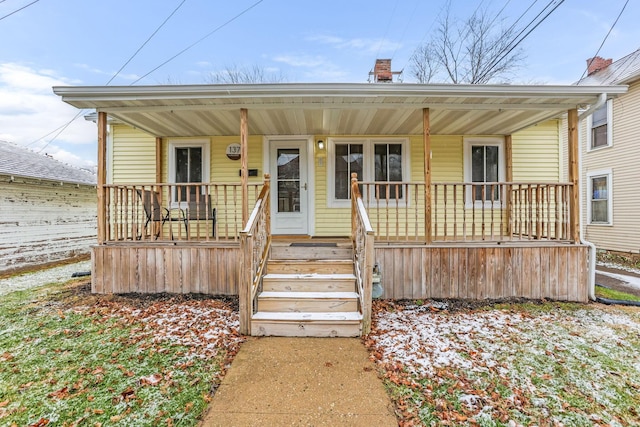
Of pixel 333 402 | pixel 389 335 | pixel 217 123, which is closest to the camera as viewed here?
pixel 333 402

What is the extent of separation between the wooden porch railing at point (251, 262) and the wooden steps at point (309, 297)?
0.10m

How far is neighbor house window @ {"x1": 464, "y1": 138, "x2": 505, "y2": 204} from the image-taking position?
252 inches

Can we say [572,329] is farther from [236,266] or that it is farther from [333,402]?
[236,266]

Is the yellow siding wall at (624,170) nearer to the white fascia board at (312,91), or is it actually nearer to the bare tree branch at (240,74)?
the white fascia board at (312,91)

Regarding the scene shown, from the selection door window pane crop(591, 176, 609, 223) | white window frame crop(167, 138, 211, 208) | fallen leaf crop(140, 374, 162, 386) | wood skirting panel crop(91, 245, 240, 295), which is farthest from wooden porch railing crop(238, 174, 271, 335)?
door window pane crop(591, 176, 609, 223)

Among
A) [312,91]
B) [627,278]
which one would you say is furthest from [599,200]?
[312,91]

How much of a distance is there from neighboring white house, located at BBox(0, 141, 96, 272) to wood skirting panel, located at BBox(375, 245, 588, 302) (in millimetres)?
8523

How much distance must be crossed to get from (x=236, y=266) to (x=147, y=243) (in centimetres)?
148

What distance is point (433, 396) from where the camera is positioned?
7.46 ft

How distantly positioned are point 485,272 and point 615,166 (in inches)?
306

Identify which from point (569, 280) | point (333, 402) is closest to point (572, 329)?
point (569, 280)

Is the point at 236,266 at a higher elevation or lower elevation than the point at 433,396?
higher

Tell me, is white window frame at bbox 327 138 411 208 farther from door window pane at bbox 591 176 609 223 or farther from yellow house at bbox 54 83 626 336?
door window pane at bbox 591 176 609 223

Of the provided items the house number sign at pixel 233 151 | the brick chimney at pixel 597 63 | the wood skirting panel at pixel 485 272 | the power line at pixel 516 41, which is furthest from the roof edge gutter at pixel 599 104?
the brick chimney at pixel 597 63
